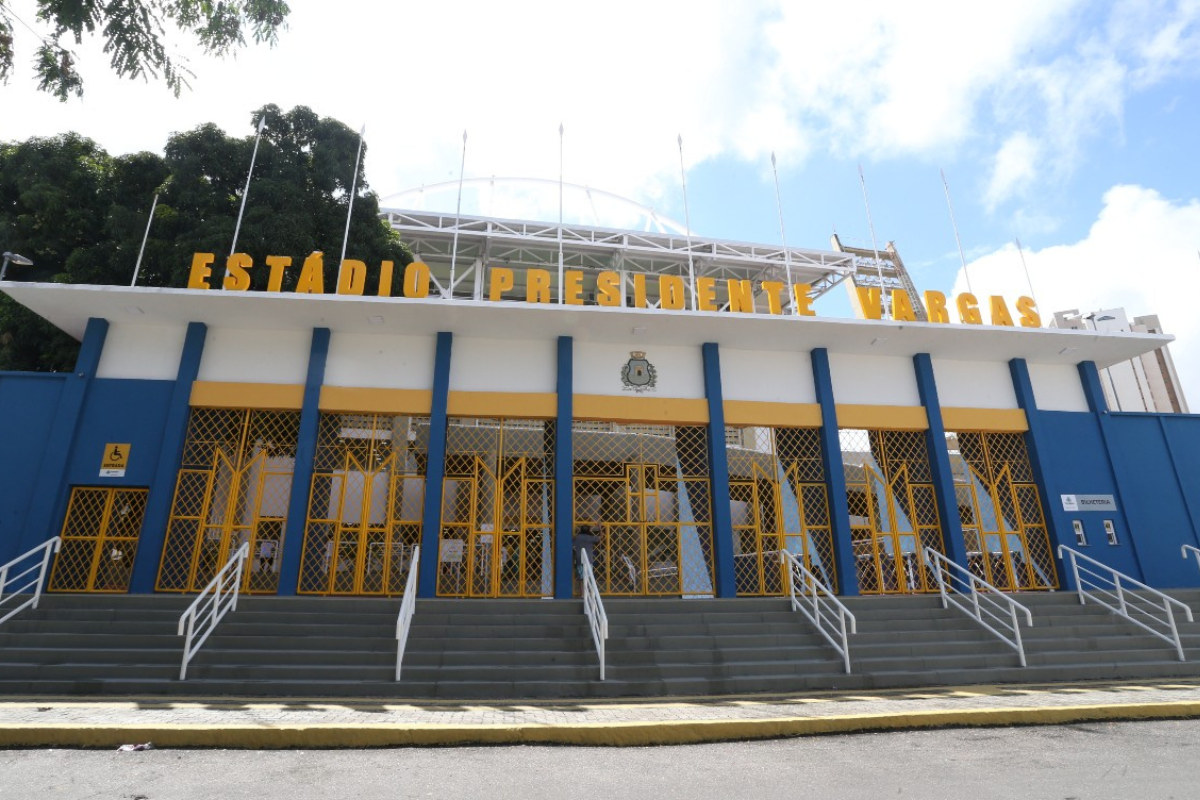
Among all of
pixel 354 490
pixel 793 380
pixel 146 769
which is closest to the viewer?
pixel 146 769

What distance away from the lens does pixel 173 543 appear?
10.4 meters

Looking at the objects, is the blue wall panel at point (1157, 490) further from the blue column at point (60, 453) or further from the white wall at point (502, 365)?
the blue column at point (60, 453)

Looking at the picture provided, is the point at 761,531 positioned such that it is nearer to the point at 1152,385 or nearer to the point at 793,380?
the point at 793,380

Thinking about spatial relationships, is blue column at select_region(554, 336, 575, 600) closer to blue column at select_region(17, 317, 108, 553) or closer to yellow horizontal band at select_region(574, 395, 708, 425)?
yellow horizontal band at select_region(574, 395, 708, 425)

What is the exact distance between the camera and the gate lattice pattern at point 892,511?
38.5 ft

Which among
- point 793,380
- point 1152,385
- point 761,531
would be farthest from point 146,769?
point 1152,385

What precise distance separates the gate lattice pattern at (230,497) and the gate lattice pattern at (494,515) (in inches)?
105

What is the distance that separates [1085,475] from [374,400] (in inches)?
511

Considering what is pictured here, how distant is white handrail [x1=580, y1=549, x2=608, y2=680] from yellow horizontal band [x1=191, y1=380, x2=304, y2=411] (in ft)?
18.9

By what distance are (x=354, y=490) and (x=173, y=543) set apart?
9.16 feet

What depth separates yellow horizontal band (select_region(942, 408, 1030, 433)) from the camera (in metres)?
12.3

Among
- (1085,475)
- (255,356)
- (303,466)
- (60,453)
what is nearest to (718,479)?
(303,466)

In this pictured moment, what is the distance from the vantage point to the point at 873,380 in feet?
40.9

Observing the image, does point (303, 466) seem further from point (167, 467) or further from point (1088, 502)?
point (1088, 502)
